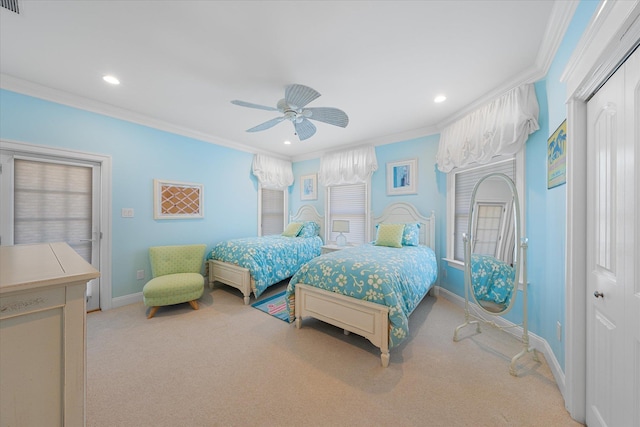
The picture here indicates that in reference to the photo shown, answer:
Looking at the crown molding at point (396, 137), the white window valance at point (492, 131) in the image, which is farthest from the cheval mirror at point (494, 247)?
the crown molding at point (396, 137)

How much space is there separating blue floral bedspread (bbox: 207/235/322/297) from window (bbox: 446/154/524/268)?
2.39 m

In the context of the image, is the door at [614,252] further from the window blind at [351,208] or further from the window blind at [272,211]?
the window blind at [272,211]

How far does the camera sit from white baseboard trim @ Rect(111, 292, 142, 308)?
2912 mm

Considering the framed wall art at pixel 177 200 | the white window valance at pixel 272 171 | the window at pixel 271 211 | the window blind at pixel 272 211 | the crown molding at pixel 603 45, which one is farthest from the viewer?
the window blind at pixel 272 211

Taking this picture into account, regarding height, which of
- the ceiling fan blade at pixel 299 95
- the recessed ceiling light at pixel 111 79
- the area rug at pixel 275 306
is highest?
the recessed ceiling light at pixel 111 79

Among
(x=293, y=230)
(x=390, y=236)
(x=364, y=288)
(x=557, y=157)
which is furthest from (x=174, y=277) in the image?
(x=557, y=157)

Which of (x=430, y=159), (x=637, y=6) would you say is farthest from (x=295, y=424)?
(x=430, y=159)

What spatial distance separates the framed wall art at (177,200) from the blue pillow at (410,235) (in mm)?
3381

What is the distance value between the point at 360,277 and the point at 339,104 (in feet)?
7.06

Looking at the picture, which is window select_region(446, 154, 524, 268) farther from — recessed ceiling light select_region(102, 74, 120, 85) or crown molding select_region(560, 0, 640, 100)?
recessed ceiling light select_region(102, 74, 120, 85)

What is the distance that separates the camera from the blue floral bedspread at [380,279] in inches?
71.8

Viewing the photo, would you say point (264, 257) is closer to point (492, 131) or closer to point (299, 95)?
point (299, 95)

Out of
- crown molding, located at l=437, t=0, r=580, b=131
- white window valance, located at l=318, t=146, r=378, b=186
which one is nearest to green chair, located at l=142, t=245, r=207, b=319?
white window valance, located at l=318, t=146, r=378, b=186

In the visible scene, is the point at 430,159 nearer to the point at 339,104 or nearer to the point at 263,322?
the point at 339,104
